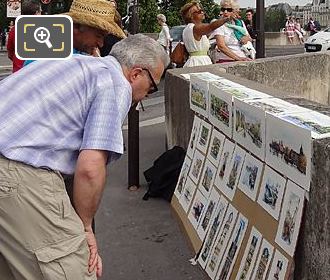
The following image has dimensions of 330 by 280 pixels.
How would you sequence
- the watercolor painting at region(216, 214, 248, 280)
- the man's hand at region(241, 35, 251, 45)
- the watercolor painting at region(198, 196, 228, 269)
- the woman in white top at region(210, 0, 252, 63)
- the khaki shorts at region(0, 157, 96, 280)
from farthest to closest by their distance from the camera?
the man's hand at region(241, 35, 251, 45) < the woman in white top at region(210, 0, 252, 63) < the watercolor painting at region(198, 196, 228, 269) < the watercolor painting at region(216, 214, 248, 280) < the khaki shorts at region(0, 157, 96, 280)

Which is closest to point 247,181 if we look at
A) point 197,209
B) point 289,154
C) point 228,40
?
point 289,154

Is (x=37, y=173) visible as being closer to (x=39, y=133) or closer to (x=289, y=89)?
(x=39, y=133)

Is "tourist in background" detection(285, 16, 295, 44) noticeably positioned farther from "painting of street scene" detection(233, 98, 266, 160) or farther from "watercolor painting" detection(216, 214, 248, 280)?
"watercolor painting" detection(216, 214, 248, 280)

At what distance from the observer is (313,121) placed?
3.44m

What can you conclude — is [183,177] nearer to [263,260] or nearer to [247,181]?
[247,181]

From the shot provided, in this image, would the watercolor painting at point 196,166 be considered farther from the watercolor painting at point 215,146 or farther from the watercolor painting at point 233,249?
the watercolor painting at point 233,249

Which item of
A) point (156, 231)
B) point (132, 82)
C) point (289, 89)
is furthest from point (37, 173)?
point (289, 89)

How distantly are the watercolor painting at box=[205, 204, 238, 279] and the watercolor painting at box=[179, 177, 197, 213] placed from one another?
3.21 ft

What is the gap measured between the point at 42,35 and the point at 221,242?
1689 millimetres

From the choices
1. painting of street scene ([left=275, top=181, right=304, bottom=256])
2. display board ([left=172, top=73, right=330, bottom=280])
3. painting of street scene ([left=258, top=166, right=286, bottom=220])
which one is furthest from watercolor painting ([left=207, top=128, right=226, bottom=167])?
painting of street scene ([left=275, top=181, right=304, bottom=256])

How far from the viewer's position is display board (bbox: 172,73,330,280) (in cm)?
337

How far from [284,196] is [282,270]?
0.37 m

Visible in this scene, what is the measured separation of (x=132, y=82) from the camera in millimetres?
2979

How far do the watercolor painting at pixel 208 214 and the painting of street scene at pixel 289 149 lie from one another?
1019mm
